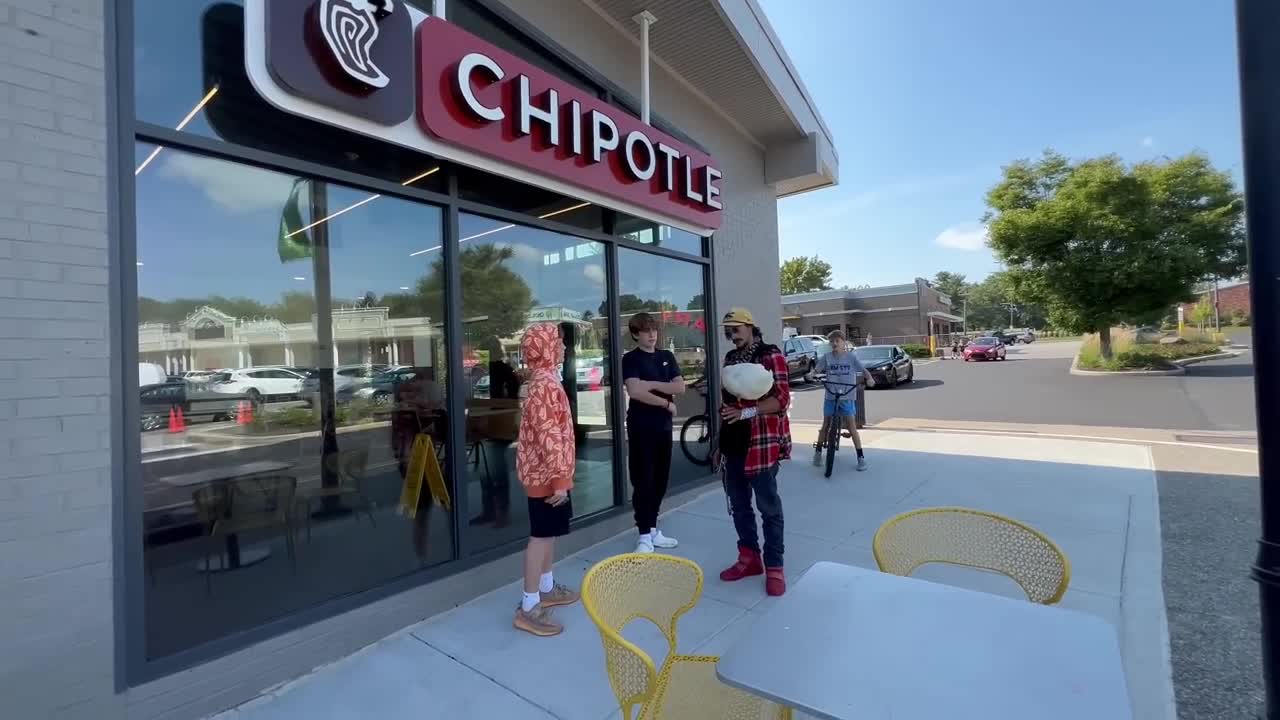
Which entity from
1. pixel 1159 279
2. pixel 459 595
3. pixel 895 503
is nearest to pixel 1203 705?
pixel 895 503

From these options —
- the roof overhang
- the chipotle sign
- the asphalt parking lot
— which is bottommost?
the asphalt parking lot

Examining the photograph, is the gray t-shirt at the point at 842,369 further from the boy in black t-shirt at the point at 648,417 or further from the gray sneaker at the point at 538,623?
the gray sneaker at the point at 538,623

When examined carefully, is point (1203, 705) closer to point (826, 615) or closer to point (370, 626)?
point (826, 615)

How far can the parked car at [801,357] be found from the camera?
2056 cm

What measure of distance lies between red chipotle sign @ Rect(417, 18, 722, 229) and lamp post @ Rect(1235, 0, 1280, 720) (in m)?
3.40

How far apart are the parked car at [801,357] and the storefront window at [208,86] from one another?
18.3 meters

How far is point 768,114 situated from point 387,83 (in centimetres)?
538

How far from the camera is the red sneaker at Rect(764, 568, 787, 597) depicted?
3651 millimetres

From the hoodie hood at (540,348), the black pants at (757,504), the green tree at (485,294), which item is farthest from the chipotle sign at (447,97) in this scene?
the black pants at (757,504)

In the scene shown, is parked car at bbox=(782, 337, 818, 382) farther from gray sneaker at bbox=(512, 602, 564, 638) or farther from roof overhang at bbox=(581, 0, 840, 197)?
gray sneaker at bbox=(512, 602, 564, 638)

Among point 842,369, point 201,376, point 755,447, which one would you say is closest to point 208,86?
point 201,376

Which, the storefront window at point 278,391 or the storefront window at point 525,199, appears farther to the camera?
the storefront window at point 525,199

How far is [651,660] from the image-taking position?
70.1 inches

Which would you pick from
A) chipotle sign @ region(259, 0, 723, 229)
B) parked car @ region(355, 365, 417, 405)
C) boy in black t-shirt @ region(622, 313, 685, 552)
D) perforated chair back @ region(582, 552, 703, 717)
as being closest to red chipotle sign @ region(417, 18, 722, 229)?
chipotle sign @ region(259, 0, 723, 229)
